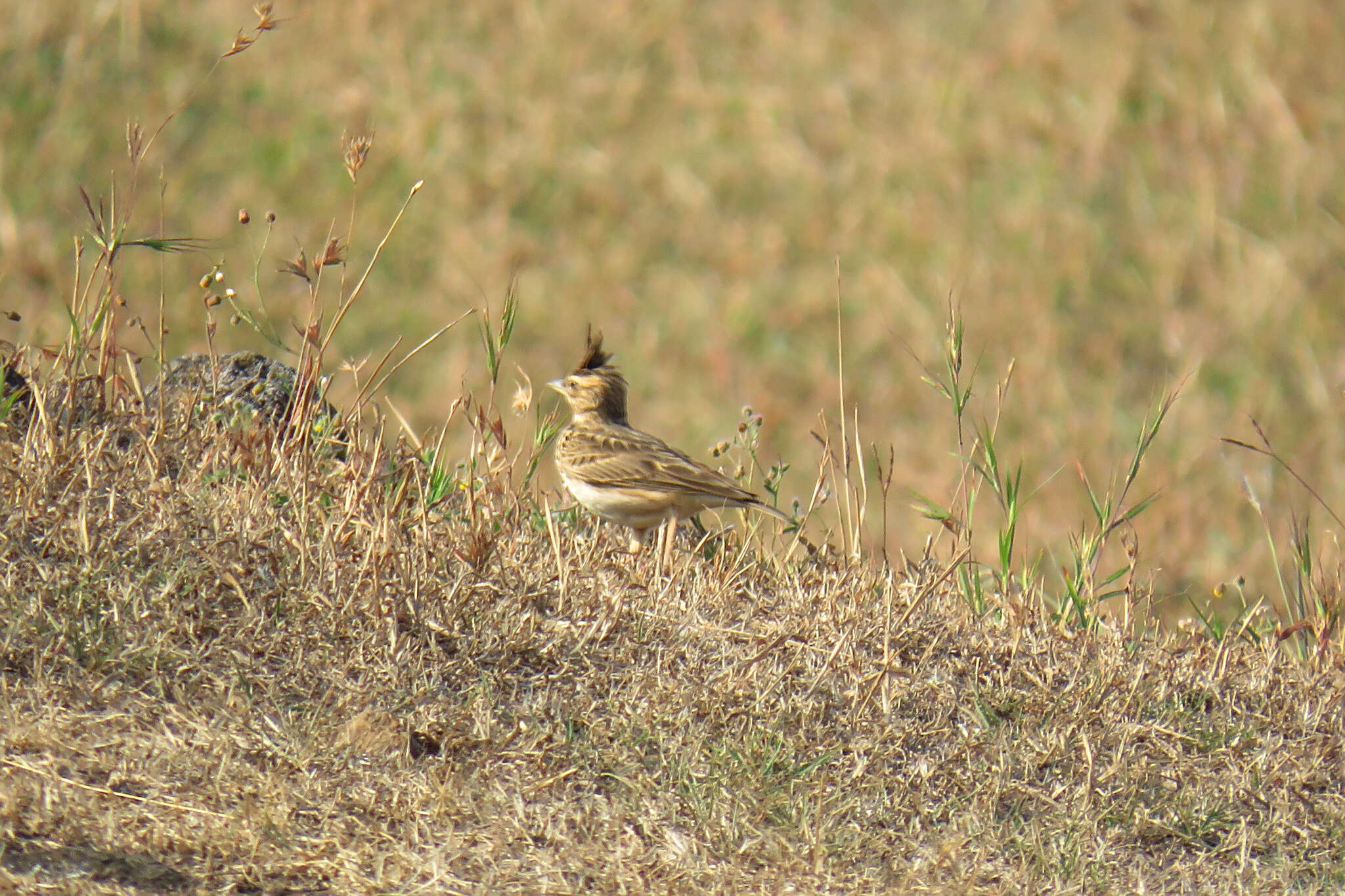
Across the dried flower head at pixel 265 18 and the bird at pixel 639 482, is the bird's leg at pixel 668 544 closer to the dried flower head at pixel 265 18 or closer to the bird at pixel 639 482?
the bird at pixel 639 482

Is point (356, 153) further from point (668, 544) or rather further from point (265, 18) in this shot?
point (668, 544)

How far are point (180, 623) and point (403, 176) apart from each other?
12234 millimetres

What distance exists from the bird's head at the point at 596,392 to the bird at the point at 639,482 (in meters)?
0.23

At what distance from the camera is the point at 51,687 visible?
3.90m

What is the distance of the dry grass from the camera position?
12.1 ft

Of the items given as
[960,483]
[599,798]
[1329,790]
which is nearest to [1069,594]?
[960,483]

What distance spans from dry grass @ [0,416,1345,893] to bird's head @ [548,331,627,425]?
181cm

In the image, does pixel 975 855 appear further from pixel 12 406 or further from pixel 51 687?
pixel 12 406

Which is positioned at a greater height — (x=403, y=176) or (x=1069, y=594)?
(x=1069, y=594)

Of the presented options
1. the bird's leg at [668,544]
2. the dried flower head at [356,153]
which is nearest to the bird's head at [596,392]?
the bird's leg at [668,544]

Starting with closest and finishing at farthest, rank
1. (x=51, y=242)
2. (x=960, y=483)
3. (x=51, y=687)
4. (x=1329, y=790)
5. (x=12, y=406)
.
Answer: (x=51, y=687), (x=1329, y=790), (x=12, y=406), (x=960, y=483), (x=51, y=242)

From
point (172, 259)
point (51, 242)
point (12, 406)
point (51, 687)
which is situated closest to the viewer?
point (51, 687)

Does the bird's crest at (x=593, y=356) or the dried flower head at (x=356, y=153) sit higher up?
the dried flower head at (x=356, y=153)

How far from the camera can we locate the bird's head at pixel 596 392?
265 inches
